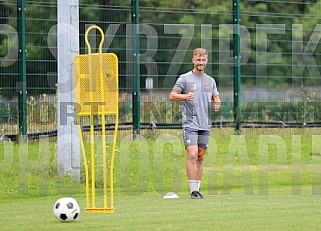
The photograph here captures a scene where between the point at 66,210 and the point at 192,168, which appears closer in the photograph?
the point at 66,210

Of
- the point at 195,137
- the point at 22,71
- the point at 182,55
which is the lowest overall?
the point at 195,137

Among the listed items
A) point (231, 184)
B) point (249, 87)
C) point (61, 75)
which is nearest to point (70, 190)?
point (61, 75)

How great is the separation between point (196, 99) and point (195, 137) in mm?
564

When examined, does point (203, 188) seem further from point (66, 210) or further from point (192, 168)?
point (66, 210)

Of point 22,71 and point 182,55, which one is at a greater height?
point 182,55

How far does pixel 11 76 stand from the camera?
65.9 ft

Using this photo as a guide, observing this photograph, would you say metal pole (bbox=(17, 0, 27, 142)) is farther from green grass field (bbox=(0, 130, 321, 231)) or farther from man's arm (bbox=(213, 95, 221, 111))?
man's arm (bbox=(213, 95, 221, 111))

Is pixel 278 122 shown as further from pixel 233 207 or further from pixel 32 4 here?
pixel 233 207

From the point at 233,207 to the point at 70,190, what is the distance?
16.6 feet

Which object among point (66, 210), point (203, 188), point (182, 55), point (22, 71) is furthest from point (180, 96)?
point (182, 55)

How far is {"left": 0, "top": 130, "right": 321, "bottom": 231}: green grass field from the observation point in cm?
1054

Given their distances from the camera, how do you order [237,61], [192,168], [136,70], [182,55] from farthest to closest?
[237,61], [182,55], [136,70], [192,168]

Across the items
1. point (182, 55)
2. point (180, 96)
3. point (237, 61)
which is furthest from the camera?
point (237, 61)

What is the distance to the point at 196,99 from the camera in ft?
47.2
